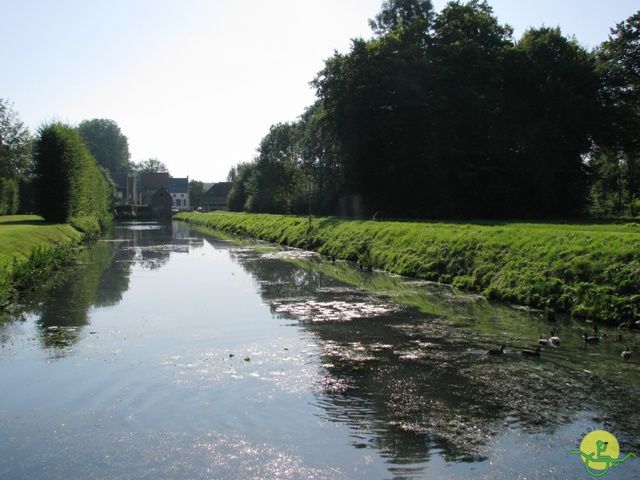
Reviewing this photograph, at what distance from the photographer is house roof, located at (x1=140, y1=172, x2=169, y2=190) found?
15150 cm

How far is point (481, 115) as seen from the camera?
141 feet

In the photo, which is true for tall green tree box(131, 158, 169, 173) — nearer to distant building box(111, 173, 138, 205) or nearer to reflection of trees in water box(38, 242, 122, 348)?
distant building box(111, 173, 138, 205)

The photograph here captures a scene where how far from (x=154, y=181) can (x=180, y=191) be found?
7152 mm

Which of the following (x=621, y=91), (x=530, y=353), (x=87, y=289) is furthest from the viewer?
(x=621, y=91)

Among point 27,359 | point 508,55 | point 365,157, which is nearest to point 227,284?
point 27,359

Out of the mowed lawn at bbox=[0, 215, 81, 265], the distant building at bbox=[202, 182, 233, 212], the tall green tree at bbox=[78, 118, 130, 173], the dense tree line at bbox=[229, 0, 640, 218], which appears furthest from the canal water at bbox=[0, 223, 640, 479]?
the tall green tree at bbox=[78, 118, 130, 173]

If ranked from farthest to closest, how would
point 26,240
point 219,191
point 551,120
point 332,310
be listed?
point 219,191
point 551,120
point 26,240
point 332,310

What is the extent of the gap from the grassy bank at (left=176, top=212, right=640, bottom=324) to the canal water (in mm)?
1176

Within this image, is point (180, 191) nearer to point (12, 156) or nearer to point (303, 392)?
point (12, 156)

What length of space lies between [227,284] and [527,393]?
1465 cm

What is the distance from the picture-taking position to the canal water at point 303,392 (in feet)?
22.5

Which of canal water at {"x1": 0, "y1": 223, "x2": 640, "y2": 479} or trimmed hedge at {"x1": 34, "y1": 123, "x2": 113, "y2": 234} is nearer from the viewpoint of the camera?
canal water at {"x1": 0, "y1": 223, "x2": 640, "y2": 479}

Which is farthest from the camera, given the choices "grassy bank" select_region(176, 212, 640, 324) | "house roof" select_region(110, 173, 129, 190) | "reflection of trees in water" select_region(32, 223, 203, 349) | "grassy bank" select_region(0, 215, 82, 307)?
"house roof" select_region(110, 173, 129, 190)

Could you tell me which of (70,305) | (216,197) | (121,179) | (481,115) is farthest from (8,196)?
(216,197)
